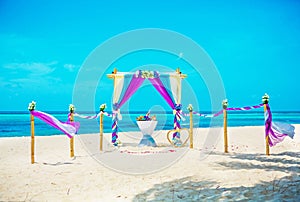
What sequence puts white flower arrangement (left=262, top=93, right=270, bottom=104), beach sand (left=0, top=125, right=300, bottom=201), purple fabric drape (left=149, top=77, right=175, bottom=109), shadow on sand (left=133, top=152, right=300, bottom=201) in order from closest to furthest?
shadow on sand (left=133, top=152, right=300, bottom=201)
beach sand (left=0, top=125, right=300, bottom=201)
white flower arrangement (left=262, top=93, right=270, bottom=104)
purple fabric drape (left=149, top=77, right=175, bottom=109)

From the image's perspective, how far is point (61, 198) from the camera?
4328 millimetres

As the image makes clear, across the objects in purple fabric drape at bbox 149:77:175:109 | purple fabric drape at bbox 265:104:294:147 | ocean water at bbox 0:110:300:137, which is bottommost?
ocean water at bbox 0:110:300:137

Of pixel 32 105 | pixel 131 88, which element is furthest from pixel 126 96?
pixel 32 105

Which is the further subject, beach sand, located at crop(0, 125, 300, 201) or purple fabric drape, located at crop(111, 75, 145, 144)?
purple fabric drape, located at crop(111, 75, 145, 144)

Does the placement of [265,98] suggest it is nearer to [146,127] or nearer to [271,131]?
[271,131]

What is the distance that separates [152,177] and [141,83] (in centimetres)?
493

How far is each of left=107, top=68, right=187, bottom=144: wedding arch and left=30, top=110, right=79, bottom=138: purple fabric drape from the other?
82.8 inches

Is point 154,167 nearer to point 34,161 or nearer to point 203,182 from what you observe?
point 203,182

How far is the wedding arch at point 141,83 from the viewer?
31.9ft

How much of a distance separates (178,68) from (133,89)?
181cm

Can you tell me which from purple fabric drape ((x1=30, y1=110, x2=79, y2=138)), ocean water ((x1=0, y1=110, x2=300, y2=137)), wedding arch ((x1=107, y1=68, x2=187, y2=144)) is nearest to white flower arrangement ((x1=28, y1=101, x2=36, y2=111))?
purple fabric drape ((x1=30, y1=110, x2=79, y2=138))

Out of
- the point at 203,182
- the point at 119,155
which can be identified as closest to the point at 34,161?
the point at 119,155

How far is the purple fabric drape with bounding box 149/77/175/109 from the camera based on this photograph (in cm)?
1004

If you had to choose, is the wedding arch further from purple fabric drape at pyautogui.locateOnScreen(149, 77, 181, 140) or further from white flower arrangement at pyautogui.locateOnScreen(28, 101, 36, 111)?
white flower arrangement at pyautogui.locateOnScreen(28, 101, 36, 111)
